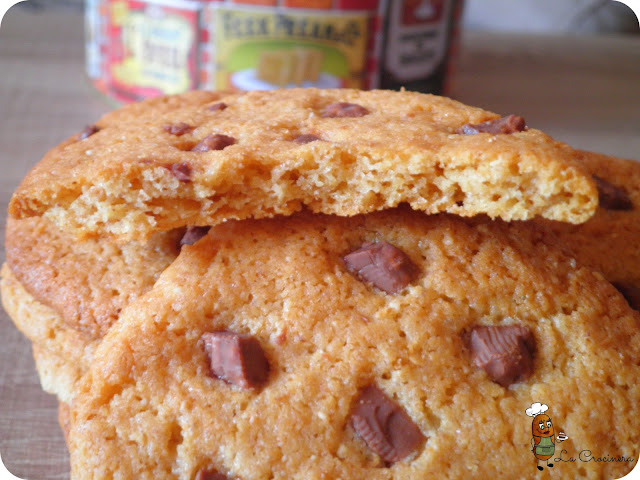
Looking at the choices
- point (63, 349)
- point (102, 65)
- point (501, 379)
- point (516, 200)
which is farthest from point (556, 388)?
point (102, 65)

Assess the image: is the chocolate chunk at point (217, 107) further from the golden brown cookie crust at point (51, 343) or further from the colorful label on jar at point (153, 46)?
the colorful label on jar at point (153, 46)

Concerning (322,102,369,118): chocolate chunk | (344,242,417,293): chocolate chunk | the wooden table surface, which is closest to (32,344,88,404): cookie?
the wooden table surface

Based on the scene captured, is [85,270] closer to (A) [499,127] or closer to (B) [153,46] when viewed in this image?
(A) [499,127]

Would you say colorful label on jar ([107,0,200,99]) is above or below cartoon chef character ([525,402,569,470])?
above

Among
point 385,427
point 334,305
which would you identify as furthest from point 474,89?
point 385,427

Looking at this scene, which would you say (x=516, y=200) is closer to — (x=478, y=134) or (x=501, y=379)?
(x=478, y=134)

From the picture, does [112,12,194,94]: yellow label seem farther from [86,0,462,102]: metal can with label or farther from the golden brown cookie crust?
the golden brown cookie crust
